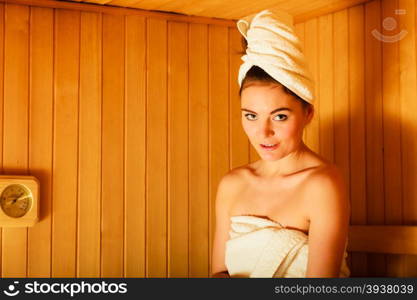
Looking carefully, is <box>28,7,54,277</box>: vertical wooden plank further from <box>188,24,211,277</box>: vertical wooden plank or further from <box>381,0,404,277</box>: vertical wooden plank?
<box>381,0,404,277</box>: vertical wooden plank

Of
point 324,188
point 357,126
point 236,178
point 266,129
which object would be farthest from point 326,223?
point 357,126

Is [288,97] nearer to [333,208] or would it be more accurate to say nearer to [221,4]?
[333,208]

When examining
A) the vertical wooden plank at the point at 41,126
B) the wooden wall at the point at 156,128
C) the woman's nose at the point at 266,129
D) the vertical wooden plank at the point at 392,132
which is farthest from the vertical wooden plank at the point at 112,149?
the vertical wooden plank at the point at 392,132

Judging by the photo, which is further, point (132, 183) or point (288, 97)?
point (132, 183)

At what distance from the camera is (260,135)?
2273mm

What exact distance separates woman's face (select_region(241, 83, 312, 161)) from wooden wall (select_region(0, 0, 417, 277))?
624 millimetres

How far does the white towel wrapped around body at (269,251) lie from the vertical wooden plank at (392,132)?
496mm

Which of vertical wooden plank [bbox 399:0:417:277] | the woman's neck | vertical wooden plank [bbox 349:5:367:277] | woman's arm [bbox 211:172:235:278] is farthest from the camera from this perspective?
vertical wooden plank [bbox 349:5:367:277]

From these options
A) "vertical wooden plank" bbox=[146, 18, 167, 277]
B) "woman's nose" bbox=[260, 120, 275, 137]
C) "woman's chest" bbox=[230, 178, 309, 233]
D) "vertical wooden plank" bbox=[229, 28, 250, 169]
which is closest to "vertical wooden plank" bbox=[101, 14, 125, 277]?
"vertical wooden plank" bbox=[146, 18, 167, 277]

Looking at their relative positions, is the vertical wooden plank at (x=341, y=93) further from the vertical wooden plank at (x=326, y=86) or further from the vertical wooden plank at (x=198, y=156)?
the vertical wooden plank at (x=198, y=156)

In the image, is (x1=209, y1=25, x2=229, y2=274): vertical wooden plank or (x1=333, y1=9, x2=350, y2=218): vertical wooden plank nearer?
(x1=333, y1=9, x2=350, y2=218): vertical wooden plank

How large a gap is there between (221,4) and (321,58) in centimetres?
48

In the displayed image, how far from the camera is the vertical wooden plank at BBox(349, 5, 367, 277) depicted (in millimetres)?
2893

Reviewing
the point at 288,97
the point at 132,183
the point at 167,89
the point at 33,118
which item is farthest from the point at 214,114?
the point at 288,97
